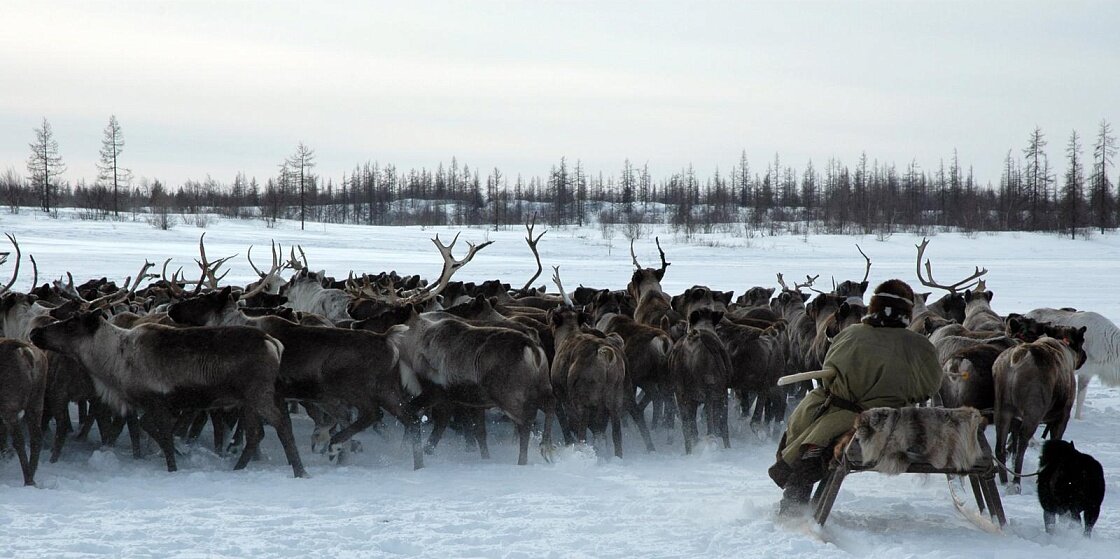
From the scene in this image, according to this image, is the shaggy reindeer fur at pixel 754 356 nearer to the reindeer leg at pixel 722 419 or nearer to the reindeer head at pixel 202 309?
the reindeer leg at pixel 722 419

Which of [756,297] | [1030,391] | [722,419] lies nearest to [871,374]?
[1030,391]

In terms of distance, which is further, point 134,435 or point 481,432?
point 481,432

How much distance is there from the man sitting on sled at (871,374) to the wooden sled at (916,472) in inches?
7.9

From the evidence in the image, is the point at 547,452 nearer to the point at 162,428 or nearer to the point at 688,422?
the point at 688,422

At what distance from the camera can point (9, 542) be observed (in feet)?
19.2

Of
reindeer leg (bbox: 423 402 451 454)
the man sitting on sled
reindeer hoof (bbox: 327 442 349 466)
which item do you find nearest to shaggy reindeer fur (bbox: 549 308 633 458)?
reindeer leg (bbox: 423 402 451 454)

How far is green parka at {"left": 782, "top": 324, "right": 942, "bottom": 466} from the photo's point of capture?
5.88m

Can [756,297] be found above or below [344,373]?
above

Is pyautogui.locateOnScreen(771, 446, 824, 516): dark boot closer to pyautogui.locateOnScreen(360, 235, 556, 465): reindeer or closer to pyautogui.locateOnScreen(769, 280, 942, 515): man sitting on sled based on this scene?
pyautogui.locateOnScreen(769, 280, 942, 515): man sitting on sled

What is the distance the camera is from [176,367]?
8094 mm

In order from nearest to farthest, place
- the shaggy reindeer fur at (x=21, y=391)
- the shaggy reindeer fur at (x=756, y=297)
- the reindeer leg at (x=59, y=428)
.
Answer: the shaggy reindeer fur at (x=21, y=391)
the reindeer leg at (x=59, y=428)
the shaggy reindeer fur at (x=756, y=297)

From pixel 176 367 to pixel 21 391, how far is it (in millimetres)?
1161

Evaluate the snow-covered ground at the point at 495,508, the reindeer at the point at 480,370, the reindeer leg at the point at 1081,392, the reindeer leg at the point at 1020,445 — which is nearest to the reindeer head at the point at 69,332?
the snow-covered ground at the point at 495,508

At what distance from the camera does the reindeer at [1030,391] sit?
7.26 meters
